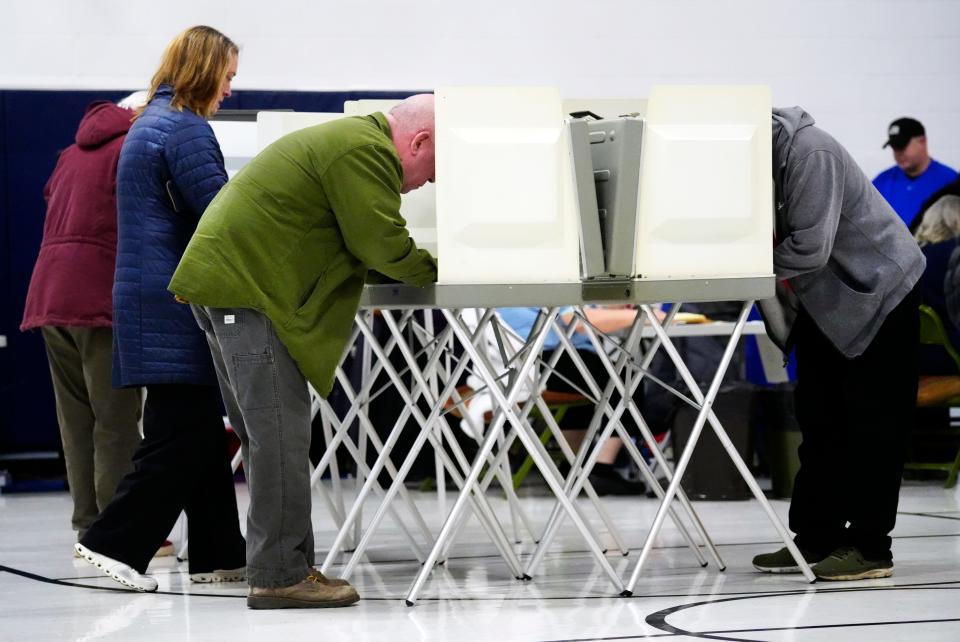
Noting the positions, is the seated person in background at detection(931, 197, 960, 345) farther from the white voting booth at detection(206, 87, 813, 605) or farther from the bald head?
the bald head

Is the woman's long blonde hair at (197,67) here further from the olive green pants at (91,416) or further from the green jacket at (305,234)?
the olive green pants at (91,416)

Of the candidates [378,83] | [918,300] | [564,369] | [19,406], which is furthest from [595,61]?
[918,300]

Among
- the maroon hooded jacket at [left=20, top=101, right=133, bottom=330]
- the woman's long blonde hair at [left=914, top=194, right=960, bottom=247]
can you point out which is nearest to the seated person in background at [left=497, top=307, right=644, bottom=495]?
the woman's long blonde hair at [left=914, top=194, right=960, bottom=247]

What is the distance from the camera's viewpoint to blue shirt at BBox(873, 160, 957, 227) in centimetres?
739

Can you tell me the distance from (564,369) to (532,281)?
2980 mm

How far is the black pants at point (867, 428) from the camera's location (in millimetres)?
3230

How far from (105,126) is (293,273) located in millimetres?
1627

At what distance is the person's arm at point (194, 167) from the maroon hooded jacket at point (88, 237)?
0.85m

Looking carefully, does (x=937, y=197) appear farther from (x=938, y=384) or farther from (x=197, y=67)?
(x=197, y=67)

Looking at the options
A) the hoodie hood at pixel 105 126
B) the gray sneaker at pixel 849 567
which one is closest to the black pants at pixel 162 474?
the hoodie hood at pixel 105 126

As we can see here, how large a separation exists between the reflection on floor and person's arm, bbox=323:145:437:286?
804mm

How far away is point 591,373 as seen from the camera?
556 centimetres

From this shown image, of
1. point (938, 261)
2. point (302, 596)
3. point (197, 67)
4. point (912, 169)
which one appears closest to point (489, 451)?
point (302, 596)

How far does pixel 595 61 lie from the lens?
7.52 m
